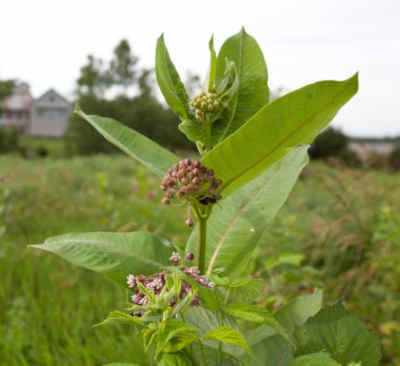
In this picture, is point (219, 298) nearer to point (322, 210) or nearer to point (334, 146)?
point (322, 210)

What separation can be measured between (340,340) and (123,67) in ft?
118

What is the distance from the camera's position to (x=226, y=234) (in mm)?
716

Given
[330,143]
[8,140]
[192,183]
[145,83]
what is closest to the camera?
[192,183]

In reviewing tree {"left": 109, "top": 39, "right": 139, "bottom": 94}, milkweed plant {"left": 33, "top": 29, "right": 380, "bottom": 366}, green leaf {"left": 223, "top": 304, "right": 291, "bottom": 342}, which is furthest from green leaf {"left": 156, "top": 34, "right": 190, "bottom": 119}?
tree {"left": 109, "top": 39, "right": 139, "bottom": 94}

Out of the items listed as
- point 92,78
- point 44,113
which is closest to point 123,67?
point 92,78

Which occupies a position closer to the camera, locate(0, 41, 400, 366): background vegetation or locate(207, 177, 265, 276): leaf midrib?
locate(207, 177, 265, 276): leaf midrib

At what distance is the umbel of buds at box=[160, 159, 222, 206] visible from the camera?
1.96ft

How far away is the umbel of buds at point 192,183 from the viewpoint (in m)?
0.60

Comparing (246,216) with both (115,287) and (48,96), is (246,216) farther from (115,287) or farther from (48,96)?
(48,96)

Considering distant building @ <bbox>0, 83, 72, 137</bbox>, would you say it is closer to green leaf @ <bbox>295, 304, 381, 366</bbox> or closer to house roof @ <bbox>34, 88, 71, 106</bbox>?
house roof @ <bbox>34, 88, 71, 106</bbox>

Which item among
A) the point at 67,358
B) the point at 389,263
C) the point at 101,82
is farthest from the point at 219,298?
the point at 101,82

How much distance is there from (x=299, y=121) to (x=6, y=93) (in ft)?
91.4

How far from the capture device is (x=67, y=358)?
2.12 meters

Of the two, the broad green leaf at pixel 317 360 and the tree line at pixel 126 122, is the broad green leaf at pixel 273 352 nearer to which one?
the broad green leaf at pixel 317 360
